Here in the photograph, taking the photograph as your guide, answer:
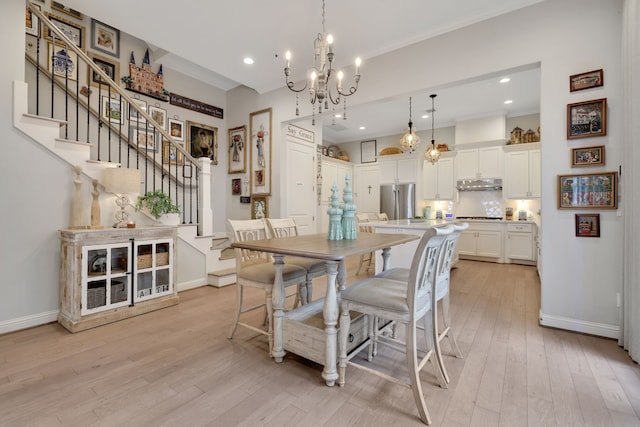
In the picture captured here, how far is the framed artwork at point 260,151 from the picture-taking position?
4797mm

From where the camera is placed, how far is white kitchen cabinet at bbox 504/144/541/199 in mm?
5473

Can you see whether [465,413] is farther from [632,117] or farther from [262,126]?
[262,126]

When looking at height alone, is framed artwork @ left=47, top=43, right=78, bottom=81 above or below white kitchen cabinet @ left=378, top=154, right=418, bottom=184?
above

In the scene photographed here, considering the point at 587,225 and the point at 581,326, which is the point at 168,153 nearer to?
the point at 587,225

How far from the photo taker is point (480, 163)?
5.97 m

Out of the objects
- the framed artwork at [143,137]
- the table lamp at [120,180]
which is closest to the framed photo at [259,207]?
the framed artwork at [143,137]

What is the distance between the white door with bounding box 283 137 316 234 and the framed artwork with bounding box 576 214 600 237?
3594mm

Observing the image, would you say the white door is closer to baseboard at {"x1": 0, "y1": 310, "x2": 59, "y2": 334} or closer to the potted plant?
the potted plant

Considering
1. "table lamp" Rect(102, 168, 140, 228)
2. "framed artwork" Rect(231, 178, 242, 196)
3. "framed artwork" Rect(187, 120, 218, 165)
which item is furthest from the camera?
"framed artwork" Rect(231, 178, 242, 196)

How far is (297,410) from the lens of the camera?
151cm

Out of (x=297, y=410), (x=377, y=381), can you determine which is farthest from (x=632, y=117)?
(x=297, y=410)

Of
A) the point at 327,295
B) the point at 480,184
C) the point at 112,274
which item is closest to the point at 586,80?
the point at 327,295

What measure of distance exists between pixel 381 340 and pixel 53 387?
2.12 metres

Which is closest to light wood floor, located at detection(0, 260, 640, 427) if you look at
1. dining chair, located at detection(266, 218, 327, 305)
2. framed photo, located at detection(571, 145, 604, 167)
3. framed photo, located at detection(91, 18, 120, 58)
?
dining chair, located at detection(266, 218, 327, 305)
